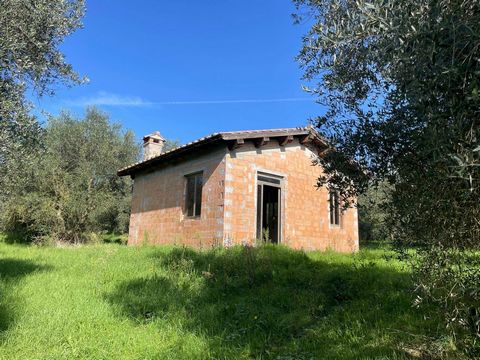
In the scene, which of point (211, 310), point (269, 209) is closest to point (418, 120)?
point (211, 310)

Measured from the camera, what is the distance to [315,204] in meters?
14.5

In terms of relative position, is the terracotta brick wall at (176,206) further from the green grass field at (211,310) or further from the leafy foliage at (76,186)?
the leafy foliage at (76,186)

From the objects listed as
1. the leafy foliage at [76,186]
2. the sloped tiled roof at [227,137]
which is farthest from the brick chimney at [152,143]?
the sloped tiled roof at [227,137]

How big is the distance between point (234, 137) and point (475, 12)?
9.43m

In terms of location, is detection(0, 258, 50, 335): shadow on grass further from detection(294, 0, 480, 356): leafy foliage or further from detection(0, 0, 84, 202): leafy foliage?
detection(294, 0, 480, 356): leafy foliage

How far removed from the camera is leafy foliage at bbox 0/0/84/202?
562cm

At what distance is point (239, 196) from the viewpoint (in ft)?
39.7

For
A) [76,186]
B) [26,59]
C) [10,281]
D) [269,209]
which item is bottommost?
[10,281]

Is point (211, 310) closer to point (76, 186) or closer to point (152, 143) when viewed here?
point (152, 143)

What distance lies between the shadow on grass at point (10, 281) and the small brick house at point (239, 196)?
16.7 ft

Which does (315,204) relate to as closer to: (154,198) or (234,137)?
(234,137)

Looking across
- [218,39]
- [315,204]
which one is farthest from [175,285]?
[218,39]

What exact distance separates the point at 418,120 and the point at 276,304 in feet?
14.6

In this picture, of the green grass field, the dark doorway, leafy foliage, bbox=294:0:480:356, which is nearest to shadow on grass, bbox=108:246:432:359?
the green grass field
